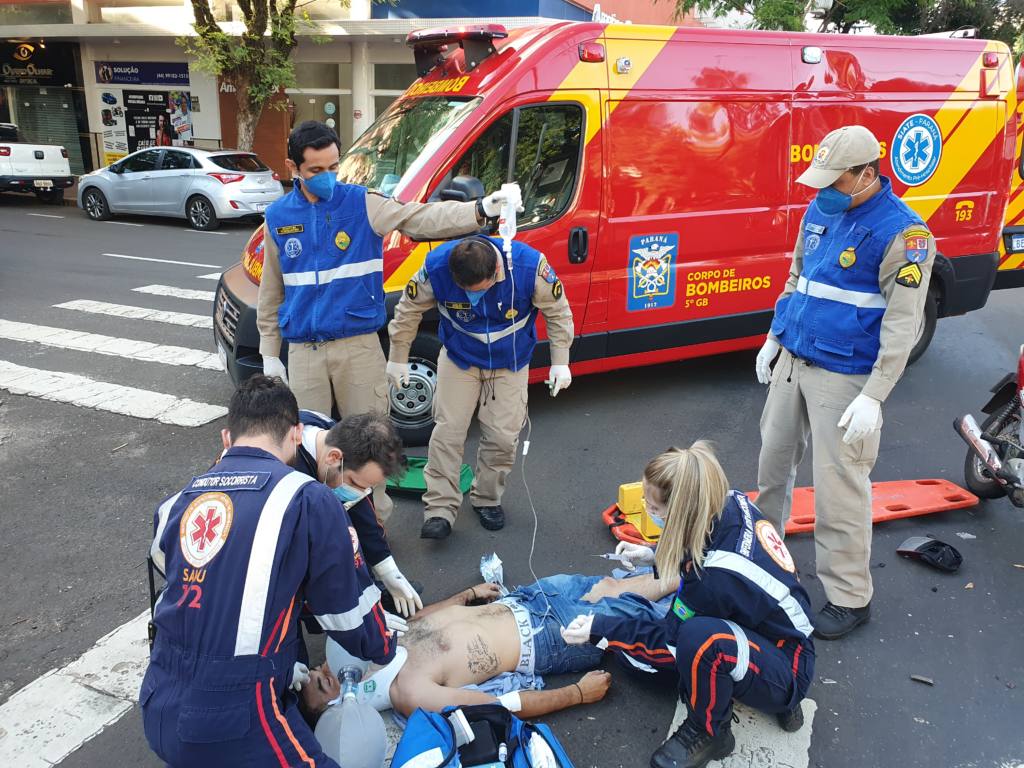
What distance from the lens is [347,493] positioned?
3.05 meters

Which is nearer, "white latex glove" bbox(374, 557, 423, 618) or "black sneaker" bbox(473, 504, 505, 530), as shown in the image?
"white latex glove" bbox(374, 557, 423, 618)

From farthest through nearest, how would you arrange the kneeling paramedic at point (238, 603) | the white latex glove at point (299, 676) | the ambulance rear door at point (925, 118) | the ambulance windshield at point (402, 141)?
the ambulance rear door at point (925, 118) → the ambulance windshield at point (402, 141) → the white latex glove at point (299, 676) → the kneeling paramedic at point (238, 603)

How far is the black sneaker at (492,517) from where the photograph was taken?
450 cm

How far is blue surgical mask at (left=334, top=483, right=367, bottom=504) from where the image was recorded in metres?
3.05

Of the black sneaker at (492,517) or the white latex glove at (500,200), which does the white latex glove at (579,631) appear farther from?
the white latex glove at (500,200)

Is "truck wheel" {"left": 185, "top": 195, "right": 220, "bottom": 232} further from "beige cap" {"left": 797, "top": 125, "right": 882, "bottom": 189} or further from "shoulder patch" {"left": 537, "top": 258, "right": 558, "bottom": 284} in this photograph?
"beige cap" {"left": 797, "top": 125, "right": 882, "bottom": 189}

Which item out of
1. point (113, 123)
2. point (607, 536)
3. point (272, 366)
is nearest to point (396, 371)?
point (272, 366)

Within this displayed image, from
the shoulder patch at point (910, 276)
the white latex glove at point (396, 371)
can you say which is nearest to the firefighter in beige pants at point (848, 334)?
the shoulder patch at point (910, 276)

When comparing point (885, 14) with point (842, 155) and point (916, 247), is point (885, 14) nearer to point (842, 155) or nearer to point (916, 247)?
point (842, 155)

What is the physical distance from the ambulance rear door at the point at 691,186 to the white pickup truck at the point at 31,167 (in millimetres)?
16684

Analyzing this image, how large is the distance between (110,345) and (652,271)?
5119 millimetres

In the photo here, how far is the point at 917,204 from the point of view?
21.3ft

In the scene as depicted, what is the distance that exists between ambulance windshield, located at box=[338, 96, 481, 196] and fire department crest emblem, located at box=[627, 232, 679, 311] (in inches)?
58.6

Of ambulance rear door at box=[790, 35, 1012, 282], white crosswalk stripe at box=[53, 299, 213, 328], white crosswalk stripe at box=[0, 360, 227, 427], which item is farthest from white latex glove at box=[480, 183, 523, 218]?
white crosswalk stripe at box=[53, 299, 213, 328]
